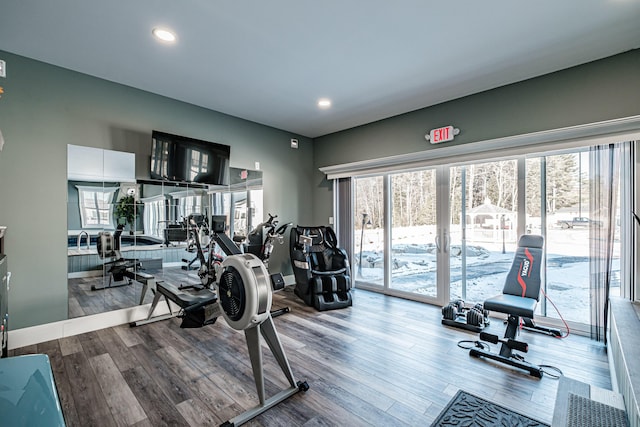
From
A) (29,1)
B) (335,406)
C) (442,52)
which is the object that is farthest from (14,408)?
(442,52)

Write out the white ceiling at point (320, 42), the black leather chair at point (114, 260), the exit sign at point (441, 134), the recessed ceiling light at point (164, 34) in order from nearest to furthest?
the white ceiling at point (320, 42)
the recessed ceiling light at point (164, 34)
the black leather chair at point (114, 260)
the exit sign at point (441, 134)

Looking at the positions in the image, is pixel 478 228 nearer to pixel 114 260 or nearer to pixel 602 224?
pixel 602 224

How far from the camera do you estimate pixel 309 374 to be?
7.91ft

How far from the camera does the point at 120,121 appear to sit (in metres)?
3.49

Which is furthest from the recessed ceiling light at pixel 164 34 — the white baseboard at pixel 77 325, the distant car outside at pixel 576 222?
the distant car outside at pixel 576 222

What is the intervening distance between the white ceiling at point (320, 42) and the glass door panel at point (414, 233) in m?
1.28

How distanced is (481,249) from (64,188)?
4824mm

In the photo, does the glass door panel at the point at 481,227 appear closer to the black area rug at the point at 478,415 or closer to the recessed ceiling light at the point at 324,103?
the recessed ceiling light at the point at 324,103

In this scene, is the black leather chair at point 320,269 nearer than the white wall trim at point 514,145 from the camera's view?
No

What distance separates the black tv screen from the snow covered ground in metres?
2.60

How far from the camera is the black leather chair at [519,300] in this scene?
2.53 m

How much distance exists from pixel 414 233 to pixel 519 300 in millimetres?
1869

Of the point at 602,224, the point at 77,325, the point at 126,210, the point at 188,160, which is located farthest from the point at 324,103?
the point at 77,325

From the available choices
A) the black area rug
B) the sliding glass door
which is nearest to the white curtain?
the sliding glass door
